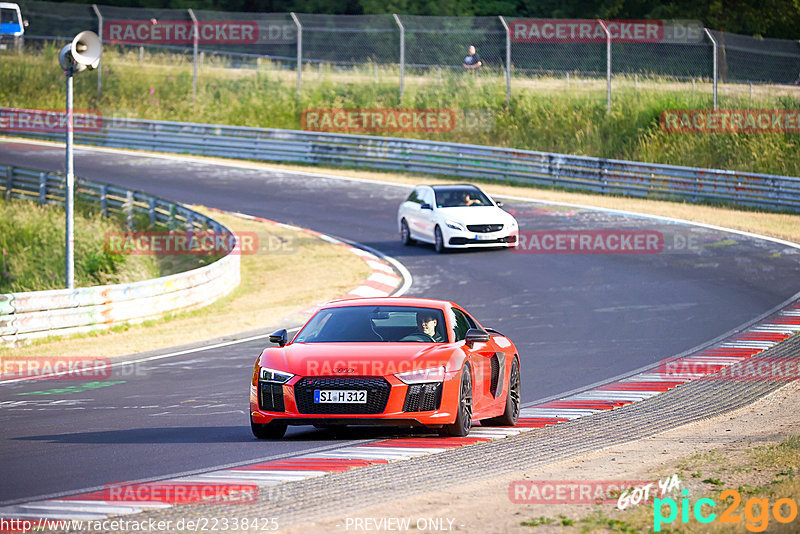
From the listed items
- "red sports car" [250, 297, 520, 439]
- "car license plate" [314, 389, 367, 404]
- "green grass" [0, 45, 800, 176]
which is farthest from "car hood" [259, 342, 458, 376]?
"green grass" [0, 45, 800, 176]

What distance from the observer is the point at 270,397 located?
973 cm

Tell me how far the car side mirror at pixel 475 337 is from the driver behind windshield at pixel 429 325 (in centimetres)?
24

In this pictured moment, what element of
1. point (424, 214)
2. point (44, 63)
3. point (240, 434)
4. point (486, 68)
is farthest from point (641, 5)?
point (240, 434)

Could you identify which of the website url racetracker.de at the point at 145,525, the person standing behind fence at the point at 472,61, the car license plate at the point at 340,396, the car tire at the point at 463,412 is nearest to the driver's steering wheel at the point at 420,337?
the car tire at the point at 463,412

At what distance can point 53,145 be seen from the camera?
144 feet

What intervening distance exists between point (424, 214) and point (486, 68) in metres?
16.5

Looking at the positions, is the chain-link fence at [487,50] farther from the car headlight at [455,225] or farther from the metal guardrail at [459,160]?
the car headlight at [455,225]

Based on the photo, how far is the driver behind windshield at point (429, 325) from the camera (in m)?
10.5

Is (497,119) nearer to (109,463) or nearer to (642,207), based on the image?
(642,207)

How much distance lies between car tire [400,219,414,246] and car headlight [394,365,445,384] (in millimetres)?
17674

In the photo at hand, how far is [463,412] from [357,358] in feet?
3.31

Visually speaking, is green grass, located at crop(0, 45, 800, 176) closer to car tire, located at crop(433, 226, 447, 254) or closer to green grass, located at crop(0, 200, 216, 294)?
car tire, located at crop(433, 226, 447, 254)

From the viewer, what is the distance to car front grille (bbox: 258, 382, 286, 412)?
381 inches

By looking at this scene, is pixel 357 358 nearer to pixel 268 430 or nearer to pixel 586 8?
pixel 268 430
